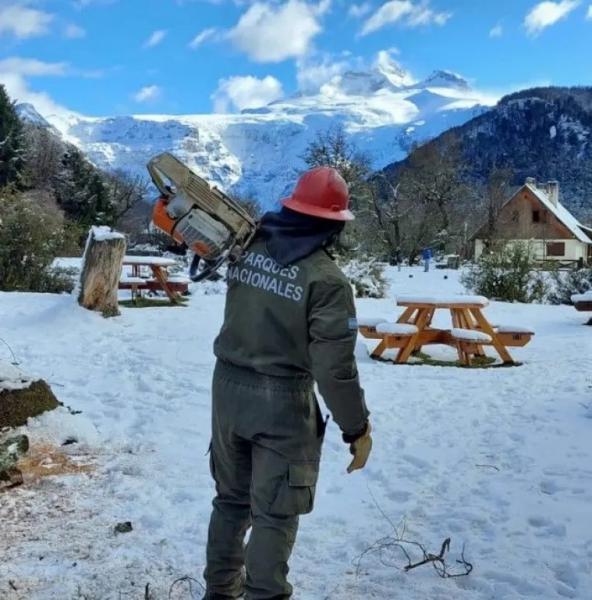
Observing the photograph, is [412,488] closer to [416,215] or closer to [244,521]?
[244,521]

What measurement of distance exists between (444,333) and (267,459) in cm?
642

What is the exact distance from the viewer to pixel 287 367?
2432 mm

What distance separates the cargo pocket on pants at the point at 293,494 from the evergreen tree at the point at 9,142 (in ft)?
113

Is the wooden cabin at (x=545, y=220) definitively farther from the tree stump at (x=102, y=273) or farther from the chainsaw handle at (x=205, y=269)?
the chainsaw handle at (x=205, y=269)

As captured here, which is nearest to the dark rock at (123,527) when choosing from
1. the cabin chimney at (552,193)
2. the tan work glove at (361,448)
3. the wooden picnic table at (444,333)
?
the tan work glove at (361,448)

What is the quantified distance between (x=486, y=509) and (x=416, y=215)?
3739 centimetres

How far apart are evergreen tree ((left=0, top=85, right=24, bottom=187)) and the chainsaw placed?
33853 millimetres

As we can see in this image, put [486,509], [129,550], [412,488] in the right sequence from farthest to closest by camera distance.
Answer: [412,488] → [486,509] → [129,550]

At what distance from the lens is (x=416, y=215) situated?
4009 centimetres

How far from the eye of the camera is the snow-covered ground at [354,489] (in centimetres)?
289

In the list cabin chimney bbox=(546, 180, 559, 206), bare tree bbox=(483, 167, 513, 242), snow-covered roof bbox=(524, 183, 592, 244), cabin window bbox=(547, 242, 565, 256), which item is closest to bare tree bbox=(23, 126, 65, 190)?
bare tree bbox=(483, 167, 513, 242)

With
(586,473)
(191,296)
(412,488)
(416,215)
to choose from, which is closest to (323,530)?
(412,488)

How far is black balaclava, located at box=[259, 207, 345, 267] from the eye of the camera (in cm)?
240

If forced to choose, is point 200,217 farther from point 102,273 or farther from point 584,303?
point 584,303
